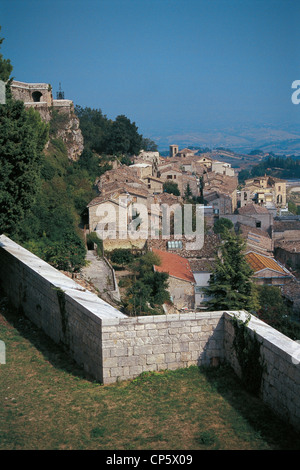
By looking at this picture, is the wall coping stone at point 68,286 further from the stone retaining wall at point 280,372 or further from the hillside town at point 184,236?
the hillside town at point 184,236

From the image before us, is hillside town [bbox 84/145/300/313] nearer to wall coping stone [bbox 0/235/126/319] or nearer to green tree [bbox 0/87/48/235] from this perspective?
wall coping stone [bbox 0/235/126/319]

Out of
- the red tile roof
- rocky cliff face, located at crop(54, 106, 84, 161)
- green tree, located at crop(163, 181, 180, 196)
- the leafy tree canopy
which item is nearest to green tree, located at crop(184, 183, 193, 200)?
green tree, located at crop(163, 181, 180, 196)

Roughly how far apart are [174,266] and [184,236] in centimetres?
509

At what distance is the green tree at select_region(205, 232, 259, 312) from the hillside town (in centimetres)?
87

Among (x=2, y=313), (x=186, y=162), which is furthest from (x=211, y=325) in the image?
(x=186, y=162)

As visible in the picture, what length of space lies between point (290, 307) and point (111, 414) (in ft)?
64.4

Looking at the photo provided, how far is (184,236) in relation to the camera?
30.4 m

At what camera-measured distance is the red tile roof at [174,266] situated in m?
24.3

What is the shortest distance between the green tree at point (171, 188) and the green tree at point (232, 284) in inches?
1264

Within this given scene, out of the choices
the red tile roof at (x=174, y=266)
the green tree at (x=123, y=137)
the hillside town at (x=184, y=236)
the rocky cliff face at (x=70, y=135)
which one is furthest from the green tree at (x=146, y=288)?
the green tree at (x=123, y=137)

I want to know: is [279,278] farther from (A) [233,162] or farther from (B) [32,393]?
(A) [233,162]

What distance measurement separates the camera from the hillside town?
24.9 meters

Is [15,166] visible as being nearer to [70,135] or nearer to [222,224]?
[70,135]

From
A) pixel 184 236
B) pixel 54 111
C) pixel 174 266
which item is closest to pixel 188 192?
pixel 54 111
